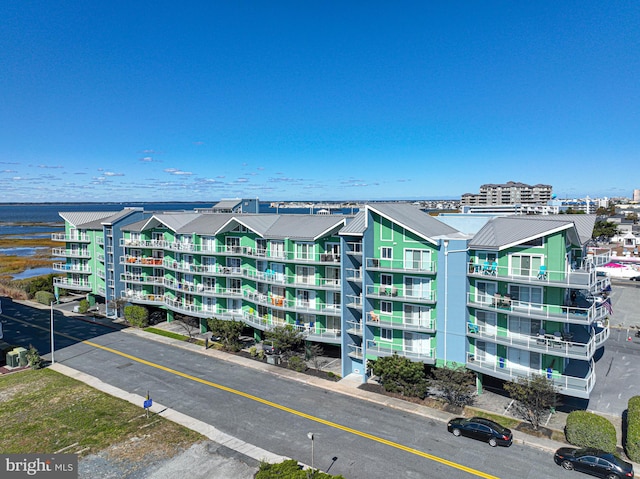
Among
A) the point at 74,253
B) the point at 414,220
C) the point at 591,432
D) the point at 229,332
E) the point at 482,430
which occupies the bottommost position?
the point at 482,430

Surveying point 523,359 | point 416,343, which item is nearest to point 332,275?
point 416,343

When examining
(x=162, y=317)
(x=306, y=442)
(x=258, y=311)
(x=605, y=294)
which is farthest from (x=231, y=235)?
(x=605, y=294)

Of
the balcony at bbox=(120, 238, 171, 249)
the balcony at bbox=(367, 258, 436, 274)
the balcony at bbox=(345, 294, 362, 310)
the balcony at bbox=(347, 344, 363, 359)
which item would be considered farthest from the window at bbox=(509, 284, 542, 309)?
the balcony at bbox=(120, 238, 171, 249)

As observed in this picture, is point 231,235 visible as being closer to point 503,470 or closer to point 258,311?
point 258,311

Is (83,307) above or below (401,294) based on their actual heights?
below

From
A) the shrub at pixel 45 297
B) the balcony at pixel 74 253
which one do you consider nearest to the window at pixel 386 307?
the balcony at pixel 74 253

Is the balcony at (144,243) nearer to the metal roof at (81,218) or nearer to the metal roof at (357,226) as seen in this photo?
the metal roof at (81,218)

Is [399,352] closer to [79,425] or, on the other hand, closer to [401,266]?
[401,266]
